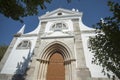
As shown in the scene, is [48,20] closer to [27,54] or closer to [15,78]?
[27,54]

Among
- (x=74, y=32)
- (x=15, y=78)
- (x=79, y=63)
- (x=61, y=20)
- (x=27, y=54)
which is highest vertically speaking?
(x=61, y=20)

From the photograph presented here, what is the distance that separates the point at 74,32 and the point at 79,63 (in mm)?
3288

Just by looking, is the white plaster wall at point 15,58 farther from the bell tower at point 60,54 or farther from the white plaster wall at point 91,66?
the white plaster wall at point 91,66

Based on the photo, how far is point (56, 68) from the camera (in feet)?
31.2

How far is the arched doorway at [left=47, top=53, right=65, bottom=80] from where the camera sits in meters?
9.11

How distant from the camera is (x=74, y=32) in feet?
35.4

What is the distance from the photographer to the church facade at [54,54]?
870 centimetres

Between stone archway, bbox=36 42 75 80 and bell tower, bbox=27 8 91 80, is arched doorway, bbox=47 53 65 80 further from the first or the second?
stone archway, bbox=36 42 75 80

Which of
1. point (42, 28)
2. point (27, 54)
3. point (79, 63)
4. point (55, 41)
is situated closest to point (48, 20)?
point (42, 28)

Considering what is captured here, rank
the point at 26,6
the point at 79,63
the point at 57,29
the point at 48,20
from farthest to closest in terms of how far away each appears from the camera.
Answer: the point at 48,20 → the point at 57,29 → the point at 79,63 → the point at 26,6

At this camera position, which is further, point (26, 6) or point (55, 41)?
point (55, 41)

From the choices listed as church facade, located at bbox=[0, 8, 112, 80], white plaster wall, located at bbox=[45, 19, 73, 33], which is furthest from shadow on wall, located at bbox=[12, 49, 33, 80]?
white plaster wall, located at bbox=[45, 19, 73, 33]

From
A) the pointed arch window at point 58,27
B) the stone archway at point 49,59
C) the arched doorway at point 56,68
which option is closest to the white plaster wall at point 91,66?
the stone archway at point 49,59

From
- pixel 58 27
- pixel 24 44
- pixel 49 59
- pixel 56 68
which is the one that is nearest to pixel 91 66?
pixel 56 68
